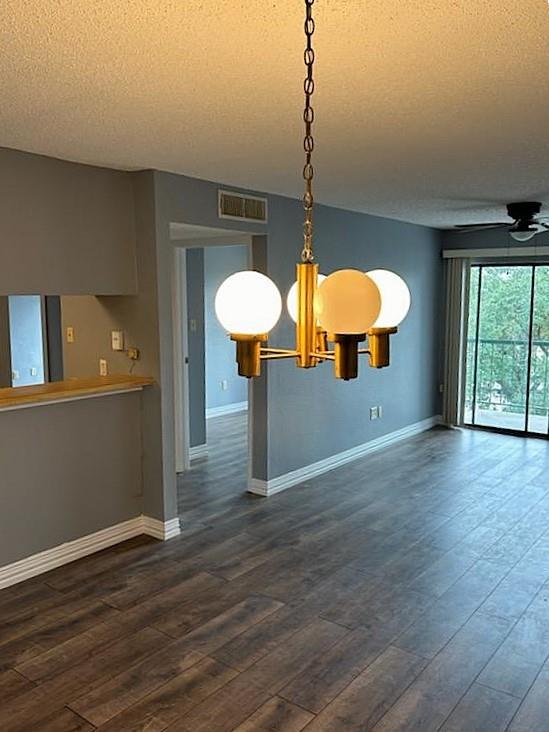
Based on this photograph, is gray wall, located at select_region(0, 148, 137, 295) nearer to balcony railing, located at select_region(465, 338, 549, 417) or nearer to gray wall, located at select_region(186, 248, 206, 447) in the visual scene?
gray wall, located at select_region(186, 248, 206, 447)

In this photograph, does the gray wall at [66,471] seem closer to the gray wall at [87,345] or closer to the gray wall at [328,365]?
the gray wall at [87,345]

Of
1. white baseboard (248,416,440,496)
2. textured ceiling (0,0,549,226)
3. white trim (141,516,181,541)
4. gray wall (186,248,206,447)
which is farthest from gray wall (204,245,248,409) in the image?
textured ceiling (0,0,549,226)

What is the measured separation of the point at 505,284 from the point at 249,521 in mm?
4625

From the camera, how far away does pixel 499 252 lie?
7.30m

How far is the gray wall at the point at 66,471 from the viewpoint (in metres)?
3.63

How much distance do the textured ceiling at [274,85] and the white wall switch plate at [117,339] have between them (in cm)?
114

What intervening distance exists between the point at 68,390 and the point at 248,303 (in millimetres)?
2442

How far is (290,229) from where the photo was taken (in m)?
5.16

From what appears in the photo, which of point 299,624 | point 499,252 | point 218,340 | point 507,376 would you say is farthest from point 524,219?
point 218,340

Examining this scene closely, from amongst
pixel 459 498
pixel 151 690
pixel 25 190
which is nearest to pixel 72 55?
pixel 25 190

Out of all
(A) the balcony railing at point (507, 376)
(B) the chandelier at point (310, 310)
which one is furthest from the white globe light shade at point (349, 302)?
(A) the balcony railing at point (507, 376)

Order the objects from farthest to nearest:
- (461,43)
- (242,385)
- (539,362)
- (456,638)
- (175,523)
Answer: (242,385) < (539,362) < (175,523) < (456,638) < (461,43)

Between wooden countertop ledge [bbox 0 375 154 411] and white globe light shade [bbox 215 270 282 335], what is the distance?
2256mm

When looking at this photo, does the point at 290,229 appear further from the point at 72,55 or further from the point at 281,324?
the point at 72,55
